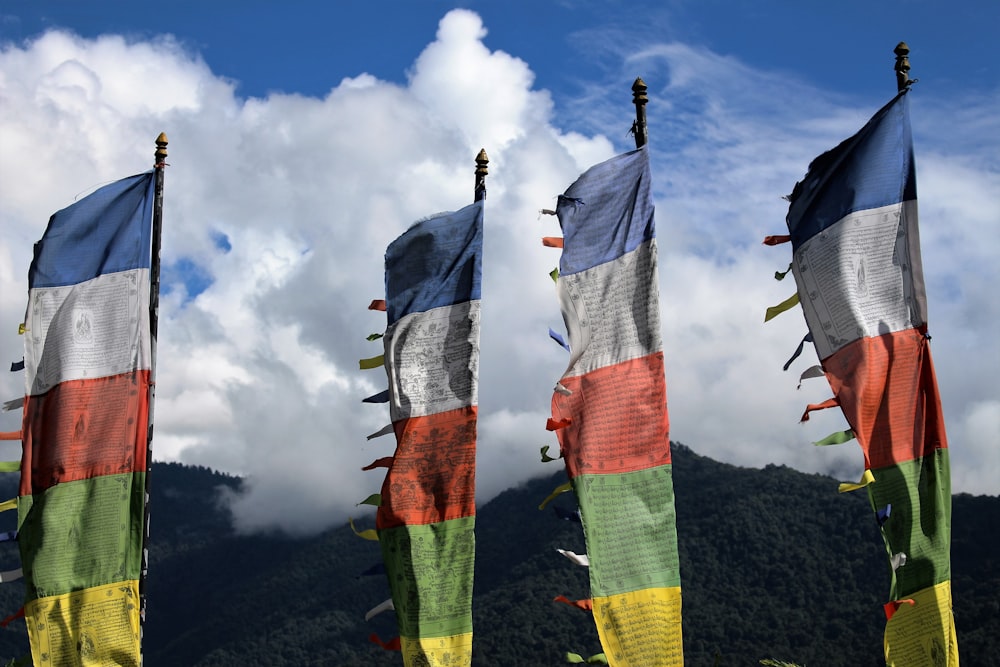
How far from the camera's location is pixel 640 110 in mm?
14406

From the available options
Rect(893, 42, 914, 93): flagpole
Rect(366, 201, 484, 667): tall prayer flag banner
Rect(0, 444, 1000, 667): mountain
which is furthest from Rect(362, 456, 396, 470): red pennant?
Rect(0, 444, 1000, 667): mountain

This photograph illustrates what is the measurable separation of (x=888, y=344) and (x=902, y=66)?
123 inches

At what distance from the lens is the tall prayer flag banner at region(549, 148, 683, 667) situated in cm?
1283

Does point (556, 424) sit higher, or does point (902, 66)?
point (902, 66)

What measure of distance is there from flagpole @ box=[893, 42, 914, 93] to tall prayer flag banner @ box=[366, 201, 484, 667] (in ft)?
15.9

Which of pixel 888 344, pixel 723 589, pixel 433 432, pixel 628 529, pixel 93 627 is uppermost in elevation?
pixel 888 344

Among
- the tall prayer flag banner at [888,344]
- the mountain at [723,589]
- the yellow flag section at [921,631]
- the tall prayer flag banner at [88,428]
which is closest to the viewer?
the yellow flag section at [921,631]

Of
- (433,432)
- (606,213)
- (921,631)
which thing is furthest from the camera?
(433,432)

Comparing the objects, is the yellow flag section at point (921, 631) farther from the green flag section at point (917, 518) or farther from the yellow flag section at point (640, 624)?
the yellow flag section at point (640, 624)

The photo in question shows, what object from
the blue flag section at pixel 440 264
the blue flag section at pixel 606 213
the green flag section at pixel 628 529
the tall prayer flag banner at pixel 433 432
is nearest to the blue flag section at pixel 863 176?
the blue flag section at pixel 606 213

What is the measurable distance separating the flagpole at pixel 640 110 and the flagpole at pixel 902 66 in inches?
108

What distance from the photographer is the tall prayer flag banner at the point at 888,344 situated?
12.8 meters

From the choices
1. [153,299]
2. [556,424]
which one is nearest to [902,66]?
[556,424]

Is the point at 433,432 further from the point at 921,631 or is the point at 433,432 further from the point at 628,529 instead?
the point at 921,631
